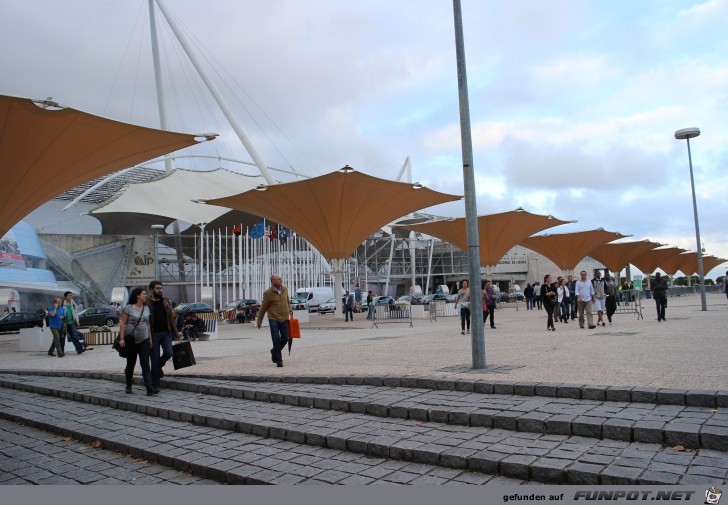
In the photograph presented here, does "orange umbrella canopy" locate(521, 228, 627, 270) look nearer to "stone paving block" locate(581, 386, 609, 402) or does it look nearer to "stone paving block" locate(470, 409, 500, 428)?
"stone paving block" locate(581, 386, 609, 402)

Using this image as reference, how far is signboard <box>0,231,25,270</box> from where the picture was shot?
129 ft

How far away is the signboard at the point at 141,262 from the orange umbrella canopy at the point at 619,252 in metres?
44.4

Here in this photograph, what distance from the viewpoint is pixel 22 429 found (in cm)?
743

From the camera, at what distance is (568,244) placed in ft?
158

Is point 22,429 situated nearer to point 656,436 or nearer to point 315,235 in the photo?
point 656,436

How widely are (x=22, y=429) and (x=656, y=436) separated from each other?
289 inches

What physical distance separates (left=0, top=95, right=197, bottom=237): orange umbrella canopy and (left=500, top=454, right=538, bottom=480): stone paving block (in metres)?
16.0

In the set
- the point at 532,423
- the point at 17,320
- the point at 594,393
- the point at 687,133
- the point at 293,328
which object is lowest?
the point at 532,423

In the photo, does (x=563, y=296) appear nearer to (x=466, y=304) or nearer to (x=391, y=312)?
(x=466, y=304)

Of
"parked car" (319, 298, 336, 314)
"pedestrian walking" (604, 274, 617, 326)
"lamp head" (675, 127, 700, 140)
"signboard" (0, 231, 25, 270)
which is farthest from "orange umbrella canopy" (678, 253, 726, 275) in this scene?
"signboard" (0, 231, 25, 270)

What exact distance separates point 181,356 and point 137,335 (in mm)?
879

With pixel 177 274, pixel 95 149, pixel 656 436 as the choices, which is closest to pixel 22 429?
pixel 656 436

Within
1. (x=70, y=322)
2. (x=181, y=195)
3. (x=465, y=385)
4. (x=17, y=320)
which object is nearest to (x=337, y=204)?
(x=70, y=322)

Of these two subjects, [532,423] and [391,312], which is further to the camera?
[391,312]
